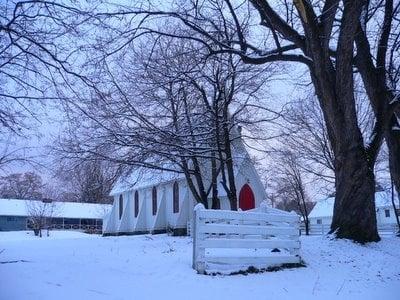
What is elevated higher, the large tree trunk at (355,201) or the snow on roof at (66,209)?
the snow on roof at (66,209)

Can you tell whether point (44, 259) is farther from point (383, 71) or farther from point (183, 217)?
point (183, 217)

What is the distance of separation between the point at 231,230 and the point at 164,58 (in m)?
12.0

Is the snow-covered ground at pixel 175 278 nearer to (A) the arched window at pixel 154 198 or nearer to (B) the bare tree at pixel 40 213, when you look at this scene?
(A) the arched window at pixel 154 198

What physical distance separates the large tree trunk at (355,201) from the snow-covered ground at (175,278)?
1618 mm

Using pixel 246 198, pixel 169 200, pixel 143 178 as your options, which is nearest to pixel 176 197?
pixel 169 200

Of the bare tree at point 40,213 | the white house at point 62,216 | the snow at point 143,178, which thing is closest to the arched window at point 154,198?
the snow at point 143,178

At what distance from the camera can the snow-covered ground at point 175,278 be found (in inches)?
283

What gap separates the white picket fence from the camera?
30.8 ft

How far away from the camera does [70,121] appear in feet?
37.5

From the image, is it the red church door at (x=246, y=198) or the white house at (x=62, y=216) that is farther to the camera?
the white house at (x=62, y=216)

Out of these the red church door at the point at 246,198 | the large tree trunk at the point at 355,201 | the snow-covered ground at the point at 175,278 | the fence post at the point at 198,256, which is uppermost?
the red church door at the point at 246,198

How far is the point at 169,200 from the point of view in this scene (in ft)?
118

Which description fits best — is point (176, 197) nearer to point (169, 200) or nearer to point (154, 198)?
point (169, 200)

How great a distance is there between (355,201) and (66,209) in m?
65.1
